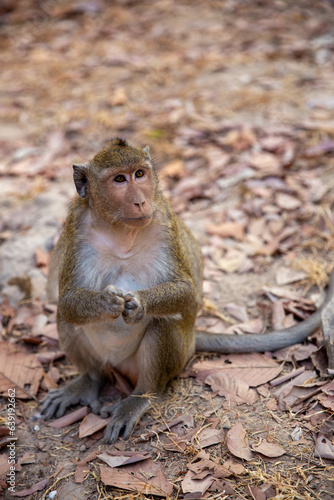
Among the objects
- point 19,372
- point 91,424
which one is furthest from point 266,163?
point 91,424

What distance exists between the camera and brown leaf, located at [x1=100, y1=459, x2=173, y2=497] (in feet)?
9.93

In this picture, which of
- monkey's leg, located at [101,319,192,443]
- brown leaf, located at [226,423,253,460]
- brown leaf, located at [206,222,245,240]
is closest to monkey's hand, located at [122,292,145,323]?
monkey's leg, located at [101,319,192,443]

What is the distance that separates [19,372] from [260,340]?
1.88 meters

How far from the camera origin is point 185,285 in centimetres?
350

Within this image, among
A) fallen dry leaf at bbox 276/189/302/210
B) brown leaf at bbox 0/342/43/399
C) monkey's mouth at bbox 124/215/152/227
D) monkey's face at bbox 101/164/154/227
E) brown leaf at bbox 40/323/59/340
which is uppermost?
monkey's face at bbox 101/164/154/227

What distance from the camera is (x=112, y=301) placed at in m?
3.11

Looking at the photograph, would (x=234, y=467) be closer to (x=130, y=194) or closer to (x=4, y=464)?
(x=4, y=464)

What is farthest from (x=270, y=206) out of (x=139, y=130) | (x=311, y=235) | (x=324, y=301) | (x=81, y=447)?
(x=81, y=447)

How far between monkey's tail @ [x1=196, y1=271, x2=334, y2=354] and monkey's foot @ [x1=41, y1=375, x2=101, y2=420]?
2.78 feet

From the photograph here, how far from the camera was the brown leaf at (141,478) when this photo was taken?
119 inches

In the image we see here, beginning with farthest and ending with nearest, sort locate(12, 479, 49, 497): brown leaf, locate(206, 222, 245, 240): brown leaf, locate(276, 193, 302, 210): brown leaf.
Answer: locate(276, 193, 302, 210): brown leaf → locate(206, 222, 245, 240): brown leaf → locate(12, 479, 49, 497): brown leaf

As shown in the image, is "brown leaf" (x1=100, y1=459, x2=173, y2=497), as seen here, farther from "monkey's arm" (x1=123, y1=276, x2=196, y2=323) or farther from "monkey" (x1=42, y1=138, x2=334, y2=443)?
"monkey's arm" (x1=123, y1=276, x2=196, y2=323)

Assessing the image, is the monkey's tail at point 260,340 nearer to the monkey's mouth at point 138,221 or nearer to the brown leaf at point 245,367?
the brown leaf at point 245,367

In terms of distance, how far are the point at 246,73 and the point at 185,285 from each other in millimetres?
5858
